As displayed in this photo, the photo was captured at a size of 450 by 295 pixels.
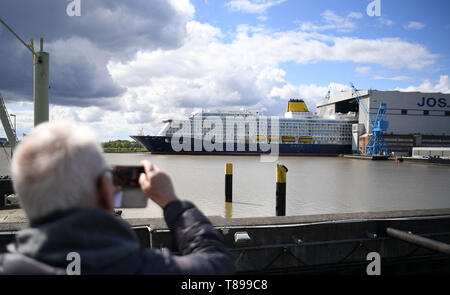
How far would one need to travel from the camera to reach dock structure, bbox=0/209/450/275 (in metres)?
3.15

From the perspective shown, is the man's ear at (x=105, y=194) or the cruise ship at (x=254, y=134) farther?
the cruise ship at (x=254, y=134)

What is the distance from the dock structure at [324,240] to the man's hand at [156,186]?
199 cm

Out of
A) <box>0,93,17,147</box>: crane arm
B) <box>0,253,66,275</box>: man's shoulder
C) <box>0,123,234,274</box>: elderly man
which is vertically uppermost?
<box>0,93,17,147</box>: crane arm

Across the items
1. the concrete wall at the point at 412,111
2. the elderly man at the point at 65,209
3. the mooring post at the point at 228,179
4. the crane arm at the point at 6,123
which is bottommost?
the mooring post at the point at 228,179

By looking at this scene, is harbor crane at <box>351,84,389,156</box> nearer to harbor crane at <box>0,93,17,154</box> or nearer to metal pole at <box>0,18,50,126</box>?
harbor crane at <box>0,93,17,154</box>

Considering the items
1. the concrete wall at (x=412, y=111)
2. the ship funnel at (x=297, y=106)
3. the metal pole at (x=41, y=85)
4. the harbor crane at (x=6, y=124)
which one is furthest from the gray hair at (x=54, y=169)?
the ship funnel at (x=297, y=106)

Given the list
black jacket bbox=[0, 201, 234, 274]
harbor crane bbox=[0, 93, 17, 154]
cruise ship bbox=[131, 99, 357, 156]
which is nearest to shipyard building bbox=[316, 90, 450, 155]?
cruise ship bbox=[131, 99, 357, 156]

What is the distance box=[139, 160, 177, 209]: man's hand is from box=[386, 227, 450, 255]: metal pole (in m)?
2.88

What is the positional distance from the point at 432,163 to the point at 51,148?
1543 inches

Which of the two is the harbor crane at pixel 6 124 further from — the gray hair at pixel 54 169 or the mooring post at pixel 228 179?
the gray hair at pixel 54 169

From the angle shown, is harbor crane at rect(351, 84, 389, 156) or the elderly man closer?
the elderly man

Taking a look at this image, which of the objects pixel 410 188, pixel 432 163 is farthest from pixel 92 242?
pixel 432 163

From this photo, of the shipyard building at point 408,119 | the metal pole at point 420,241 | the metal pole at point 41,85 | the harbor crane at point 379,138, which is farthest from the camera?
the shipyard building at point 408,119

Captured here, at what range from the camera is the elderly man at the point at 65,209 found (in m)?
0.77
